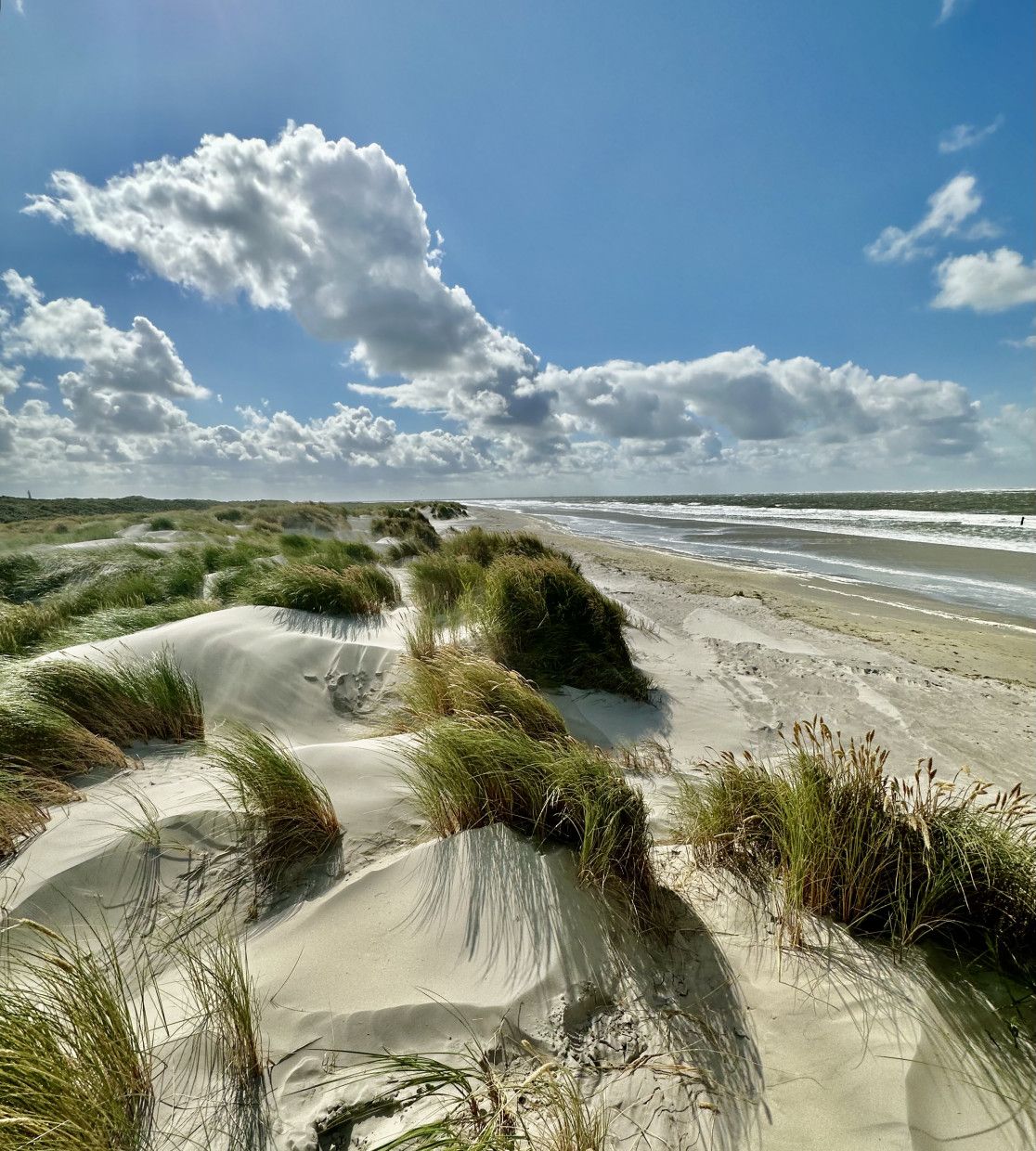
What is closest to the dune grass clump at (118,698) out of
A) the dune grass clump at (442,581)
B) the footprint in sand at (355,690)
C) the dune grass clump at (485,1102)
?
the footprint in sand at (355,690)

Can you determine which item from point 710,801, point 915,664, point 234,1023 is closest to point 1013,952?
point 710,801

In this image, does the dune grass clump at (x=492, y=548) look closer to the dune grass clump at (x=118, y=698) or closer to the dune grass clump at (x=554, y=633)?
the dune grass clump at (x=554, y=633)

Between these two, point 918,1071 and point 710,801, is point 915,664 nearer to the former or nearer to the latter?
point 710,801

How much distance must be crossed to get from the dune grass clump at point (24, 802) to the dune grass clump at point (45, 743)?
0.36 feet

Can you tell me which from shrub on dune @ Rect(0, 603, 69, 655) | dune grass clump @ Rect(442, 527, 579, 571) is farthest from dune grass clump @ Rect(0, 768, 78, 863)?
dune grass clump @ Rect(442, 527, 579, 571)

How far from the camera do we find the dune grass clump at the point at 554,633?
5.80 meters

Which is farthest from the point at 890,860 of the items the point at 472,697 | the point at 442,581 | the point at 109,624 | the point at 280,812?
the point at 109,624

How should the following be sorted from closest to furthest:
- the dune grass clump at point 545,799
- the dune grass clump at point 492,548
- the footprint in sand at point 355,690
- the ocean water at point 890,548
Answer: the dune grass clump at point 545,799 < the footprint in sand at point 355,690 < the dune grass clump at point 492,548 < the ocean water at point 890,548

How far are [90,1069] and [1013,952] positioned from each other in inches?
132

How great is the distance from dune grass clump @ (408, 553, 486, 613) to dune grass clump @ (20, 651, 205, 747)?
3492 mm

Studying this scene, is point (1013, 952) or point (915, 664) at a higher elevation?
point (1013, 952)

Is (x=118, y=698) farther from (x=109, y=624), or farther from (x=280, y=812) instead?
(x=109, y=624)

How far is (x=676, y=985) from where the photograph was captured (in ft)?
6.56

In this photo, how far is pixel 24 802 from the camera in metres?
2.66
